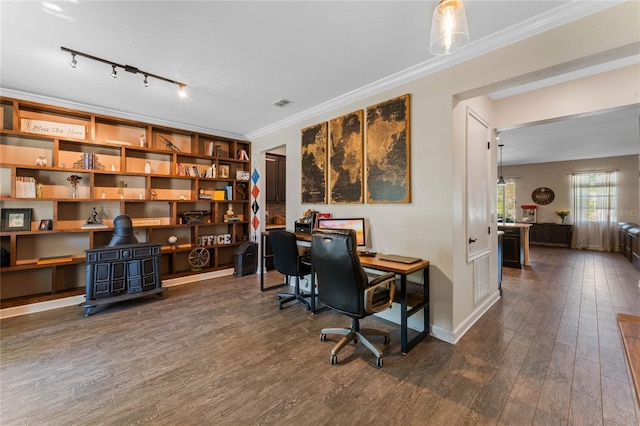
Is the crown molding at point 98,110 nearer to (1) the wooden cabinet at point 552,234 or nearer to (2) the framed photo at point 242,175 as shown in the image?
(2) the framed photo at point 242,175

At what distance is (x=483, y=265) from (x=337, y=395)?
239cm

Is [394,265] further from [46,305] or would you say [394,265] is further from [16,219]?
[16,219]

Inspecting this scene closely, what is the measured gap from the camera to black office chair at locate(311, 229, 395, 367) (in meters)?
2.04

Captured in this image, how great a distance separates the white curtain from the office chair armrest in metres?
9.08

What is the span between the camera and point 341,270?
6.84ft

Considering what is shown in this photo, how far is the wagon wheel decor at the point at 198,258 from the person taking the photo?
14.8ft

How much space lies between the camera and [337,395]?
70.1 inches

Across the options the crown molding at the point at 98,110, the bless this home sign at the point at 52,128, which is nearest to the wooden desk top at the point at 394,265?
the crown molding at the point at 98,110

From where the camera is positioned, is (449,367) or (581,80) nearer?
(449,367)

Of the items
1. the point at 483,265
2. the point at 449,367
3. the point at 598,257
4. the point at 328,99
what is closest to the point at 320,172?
the point at 328,99

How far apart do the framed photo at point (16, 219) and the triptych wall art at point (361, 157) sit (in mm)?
3584

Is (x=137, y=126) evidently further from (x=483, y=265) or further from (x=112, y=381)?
(x=483, y=265)

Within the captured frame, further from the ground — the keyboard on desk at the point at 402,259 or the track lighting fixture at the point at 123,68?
the track lighting fixture at the point at 123,68

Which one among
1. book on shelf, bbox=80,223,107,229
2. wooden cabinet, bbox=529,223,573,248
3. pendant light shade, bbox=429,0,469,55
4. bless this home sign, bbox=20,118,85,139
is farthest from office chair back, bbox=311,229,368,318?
wooden cabinet, bbox=529,223,573,248
